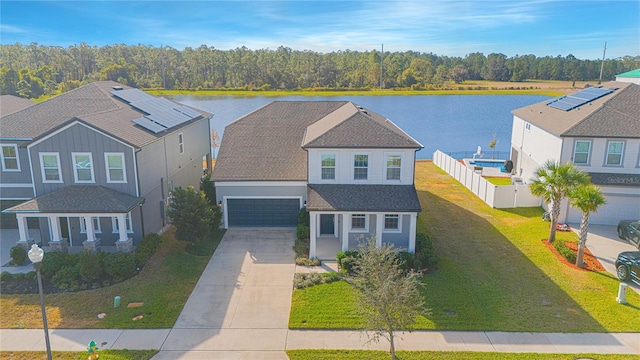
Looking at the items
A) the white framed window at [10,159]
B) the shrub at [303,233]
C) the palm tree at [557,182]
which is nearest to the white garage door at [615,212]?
the palm tree at [557,182]

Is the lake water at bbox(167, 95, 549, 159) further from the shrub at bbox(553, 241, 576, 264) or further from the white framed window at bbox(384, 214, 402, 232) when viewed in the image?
the shrub at bbox(553, 241, 576, 264)

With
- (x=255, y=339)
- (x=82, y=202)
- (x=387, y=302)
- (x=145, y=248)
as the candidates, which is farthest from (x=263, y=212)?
(x=387, y=302)

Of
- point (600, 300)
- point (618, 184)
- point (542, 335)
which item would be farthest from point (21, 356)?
point (618, 184)

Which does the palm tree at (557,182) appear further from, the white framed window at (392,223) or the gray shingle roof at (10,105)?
the gray shingle roof at (10,105)

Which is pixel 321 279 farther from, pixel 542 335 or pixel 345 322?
pixel 542 335

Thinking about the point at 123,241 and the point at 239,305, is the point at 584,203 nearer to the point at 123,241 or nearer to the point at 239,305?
the point at 239,305

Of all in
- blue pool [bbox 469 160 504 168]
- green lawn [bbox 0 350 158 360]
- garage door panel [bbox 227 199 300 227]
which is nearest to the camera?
green lawn [bbox 0 350 158 360]

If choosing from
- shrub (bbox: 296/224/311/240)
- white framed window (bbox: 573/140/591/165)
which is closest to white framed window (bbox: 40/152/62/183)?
shrub (bbox: 296/224/311/240)

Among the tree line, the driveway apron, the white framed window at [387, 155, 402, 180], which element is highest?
the tree line
